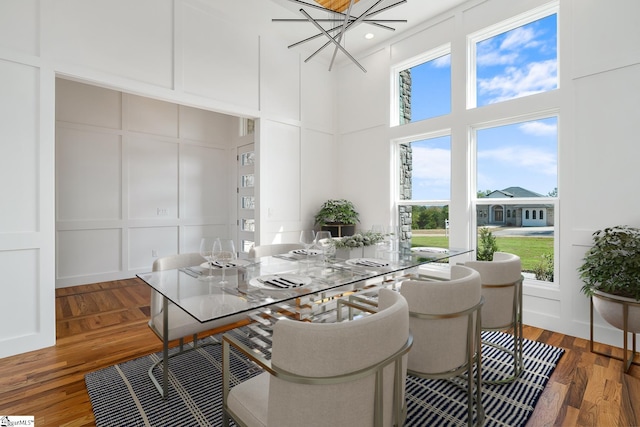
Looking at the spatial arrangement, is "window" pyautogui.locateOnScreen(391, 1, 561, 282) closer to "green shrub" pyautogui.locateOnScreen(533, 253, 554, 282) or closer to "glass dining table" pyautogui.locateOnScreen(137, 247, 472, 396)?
"green shrub" pyautogui.locateOnScreen(533, 253, 554, 282)

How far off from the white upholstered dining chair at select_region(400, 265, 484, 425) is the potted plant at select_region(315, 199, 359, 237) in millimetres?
3148

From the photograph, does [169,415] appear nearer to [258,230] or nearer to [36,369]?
[36,369]

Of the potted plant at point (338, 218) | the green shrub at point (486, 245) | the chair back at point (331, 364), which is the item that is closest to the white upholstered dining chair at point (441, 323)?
the chair back at point (331, 364)

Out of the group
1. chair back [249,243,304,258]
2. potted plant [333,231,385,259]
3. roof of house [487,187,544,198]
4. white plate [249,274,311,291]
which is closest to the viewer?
white plate [249,274,311,291]

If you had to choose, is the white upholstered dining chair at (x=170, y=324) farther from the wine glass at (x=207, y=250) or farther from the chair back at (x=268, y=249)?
the chair back at (x=268, y=249)

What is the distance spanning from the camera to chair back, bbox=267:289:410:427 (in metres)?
0.93

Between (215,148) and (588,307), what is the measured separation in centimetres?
597

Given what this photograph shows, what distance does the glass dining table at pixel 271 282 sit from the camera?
1.41 metres

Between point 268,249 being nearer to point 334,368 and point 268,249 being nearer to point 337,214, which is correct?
point 337,214

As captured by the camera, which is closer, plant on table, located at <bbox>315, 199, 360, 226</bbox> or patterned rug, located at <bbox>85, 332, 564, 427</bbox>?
patterned rug, located at <bbox>85, 332, 564, 427</bbox>

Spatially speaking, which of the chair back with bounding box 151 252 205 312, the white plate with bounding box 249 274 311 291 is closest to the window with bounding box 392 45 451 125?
the white plate with bounding box 249 274 311 291

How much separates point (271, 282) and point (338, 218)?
10.2 ft

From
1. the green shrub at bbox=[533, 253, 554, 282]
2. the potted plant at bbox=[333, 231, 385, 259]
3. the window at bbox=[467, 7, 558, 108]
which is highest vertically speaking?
the window at bbox=[467, 7, 558, 108]

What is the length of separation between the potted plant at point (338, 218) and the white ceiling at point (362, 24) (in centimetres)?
238
